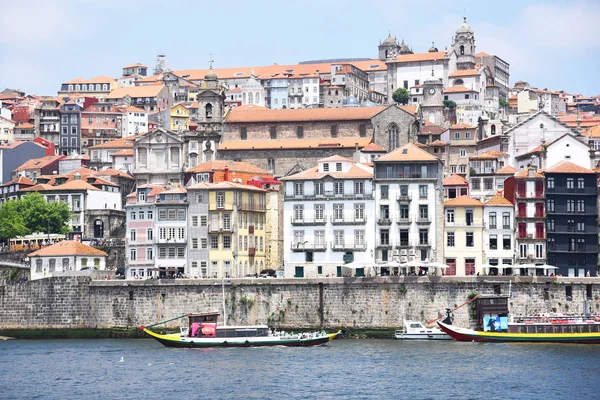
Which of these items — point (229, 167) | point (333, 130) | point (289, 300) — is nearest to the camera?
point (289, 300)

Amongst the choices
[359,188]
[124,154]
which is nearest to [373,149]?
[359,188]

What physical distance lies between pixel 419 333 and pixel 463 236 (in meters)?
11.8

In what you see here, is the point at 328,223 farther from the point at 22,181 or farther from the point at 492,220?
the point at 22,181

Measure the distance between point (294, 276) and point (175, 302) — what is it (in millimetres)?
9742

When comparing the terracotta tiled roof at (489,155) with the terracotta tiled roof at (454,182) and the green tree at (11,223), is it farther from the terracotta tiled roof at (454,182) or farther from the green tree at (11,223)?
the green tree at (11,223)

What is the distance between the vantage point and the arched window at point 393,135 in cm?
12631

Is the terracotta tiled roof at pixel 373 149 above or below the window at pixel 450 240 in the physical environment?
above

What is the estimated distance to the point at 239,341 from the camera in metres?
86.1

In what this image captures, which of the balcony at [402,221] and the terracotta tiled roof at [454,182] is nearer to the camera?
the balcony at [402,221]

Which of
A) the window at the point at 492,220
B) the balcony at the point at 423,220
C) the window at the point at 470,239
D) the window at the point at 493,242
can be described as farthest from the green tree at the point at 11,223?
the window at the point at 493,242

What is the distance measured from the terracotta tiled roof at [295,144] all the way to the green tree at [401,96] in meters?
64.2

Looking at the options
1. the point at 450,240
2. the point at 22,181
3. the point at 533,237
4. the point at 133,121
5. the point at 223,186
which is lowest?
the point at 450,240

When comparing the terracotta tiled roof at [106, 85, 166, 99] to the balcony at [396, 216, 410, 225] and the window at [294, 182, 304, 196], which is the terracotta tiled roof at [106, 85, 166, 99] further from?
the balcony at [396, 216, 410, 225]

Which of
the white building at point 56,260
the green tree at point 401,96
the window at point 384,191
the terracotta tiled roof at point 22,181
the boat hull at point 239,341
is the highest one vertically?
the green tree at point 401,96
